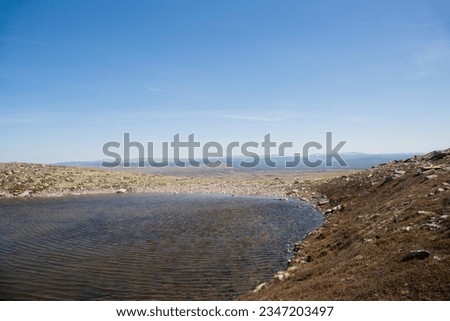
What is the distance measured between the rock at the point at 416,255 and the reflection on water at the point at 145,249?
22.6ft

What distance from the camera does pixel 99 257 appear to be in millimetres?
20203

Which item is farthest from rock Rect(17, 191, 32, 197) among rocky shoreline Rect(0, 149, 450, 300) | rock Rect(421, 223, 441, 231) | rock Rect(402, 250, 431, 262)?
rock Rect(402, 250, 431, 262)

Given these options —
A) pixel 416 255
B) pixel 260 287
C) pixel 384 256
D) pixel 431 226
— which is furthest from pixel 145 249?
pixel 431 226

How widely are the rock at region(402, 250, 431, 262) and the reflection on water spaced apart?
22.6 feet

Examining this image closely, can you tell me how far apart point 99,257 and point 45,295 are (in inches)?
223

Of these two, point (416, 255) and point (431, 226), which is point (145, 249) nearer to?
point (416, 255)

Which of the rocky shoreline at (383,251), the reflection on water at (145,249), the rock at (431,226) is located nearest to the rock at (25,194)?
the reflection on water at (145,249)

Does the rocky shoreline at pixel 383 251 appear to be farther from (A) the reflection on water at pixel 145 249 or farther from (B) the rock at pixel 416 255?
(A) the reflection on water at pixel 145 249

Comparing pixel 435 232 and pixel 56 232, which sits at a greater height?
pixel 435 232

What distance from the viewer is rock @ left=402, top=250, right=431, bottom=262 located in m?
11.0

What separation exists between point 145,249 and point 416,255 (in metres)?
16.4

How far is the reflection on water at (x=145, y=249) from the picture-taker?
50.3 ft
